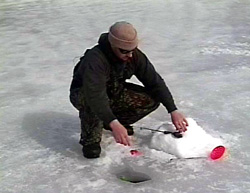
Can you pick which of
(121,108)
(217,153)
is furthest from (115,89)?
(217,153)

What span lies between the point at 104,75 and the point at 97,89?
10cm

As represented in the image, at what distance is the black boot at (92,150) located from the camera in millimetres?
2807

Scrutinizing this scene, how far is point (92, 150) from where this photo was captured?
110 inches

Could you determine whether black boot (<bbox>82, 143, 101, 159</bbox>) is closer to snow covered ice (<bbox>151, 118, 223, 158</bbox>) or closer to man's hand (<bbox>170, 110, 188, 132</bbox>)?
snow covered ice (<bbox>151, 118, 223, 158</bbox>)

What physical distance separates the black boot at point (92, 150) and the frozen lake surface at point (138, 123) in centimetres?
4

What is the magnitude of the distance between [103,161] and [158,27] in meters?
4.02

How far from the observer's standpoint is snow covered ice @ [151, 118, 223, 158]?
2811 millimetres

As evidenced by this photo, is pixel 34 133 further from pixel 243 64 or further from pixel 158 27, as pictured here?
pixel 158 27

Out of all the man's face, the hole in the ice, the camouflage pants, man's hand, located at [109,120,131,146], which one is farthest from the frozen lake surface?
the man's face

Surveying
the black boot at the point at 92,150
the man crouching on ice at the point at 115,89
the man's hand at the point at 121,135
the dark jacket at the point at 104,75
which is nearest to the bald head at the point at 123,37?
the man crouching on ice at the point at 115,89

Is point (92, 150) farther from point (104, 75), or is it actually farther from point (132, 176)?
point (104, 75)

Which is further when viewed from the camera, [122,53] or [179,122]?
[179,122]

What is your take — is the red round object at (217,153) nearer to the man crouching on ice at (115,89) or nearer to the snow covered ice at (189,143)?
the snow covered ice at (189,143)

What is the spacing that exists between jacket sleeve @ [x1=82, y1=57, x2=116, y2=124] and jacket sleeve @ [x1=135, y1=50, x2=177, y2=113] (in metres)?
0.29
